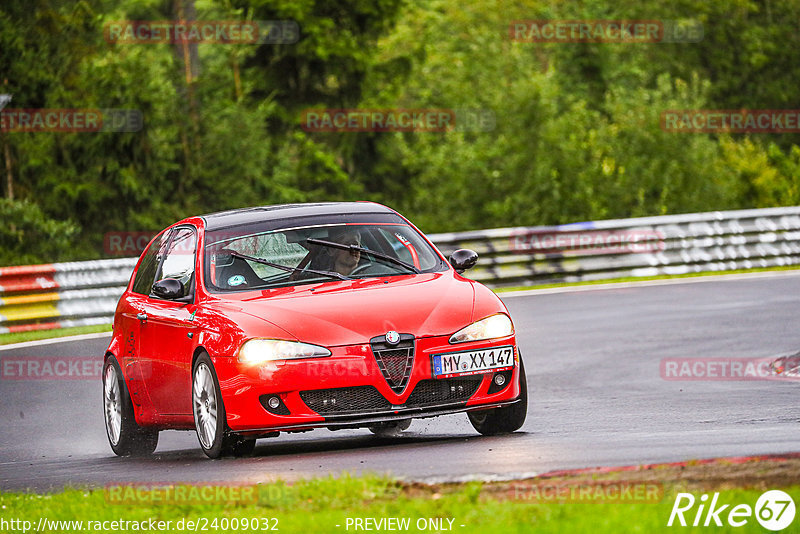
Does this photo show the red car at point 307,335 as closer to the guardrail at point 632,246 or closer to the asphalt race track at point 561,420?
the asphalt race track at point 561,420

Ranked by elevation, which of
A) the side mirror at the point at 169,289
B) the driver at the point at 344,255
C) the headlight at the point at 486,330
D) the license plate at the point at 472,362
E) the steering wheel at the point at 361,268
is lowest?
the license plate at the point at 472,362

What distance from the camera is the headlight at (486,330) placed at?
9.50 metres

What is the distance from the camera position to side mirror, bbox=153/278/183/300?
1036 cm

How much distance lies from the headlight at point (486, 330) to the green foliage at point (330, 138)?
2045 cm

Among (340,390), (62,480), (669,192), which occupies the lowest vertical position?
(669,192)

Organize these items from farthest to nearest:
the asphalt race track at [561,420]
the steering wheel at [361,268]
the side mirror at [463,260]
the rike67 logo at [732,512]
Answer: the side mirror at [463,260]
the steering wheel at [361,268]
the asphalt race track at [561,420]
the rike67 logo at [732,512]

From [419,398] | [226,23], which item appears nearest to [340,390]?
[419,398]

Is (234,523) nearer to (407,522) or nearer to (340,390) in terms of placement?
(407,522)

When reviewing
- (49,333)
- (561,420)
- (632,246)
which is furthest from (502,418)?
(632,246)

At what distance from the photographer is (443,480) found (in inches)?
294

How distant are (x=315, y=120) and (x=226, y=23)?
5106mm

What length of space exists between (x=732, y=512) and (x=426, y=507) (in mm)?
1340

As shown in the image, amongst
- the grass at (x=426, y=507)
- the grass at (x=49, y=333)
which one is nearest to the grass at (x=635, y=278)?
the grass at (x=49, y=333)

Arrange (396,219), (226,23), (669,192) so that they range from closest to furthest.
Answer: (396,219)
(669,192)
(226,23)
